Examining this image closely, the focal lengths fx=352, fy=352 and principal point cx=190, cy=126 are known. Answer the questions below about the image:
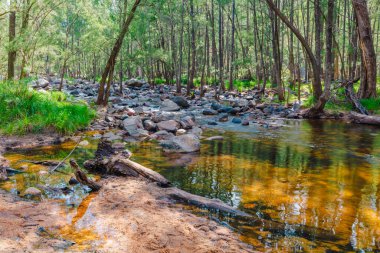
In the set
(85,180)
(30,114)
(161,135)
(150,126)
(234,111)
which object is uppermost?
(30,114)

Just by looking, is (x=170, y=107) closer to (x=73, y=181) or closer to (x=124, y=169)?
(x=124, y=169)

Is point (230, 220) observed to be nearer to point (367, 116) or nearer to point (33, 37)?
point (367, 116)

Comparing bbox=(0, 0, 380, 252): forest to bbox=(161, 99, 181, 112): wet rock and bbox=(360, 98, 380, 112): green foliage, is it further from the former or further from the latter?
A: bbox=(161, 99, 181, 112): wet rock

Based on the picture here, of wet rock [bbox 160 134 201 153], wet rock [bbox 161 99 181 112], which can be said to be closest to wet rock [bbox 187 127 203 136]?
wet rock [bbox 160 134 201 153]

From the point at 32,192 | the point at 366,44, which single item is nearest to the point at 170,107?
the point at 366,44

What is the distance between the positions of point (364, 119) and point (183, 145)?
8.76 meters

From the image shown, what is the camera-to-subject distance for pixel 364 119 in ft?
46.1

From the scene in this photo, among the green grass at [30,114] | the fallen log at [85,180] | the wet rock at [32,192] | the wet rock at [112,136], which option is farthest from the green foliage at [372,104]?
the wet rock at [32,192]

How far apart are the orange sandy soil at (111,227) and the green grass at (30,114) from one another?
529 cm

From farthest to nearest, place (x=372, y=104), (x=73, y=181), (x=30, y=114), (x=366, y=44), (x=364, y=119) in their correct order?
(x=366, y=44)
(x=372, y=104)
(x=364, y=119)
(x=30, y=114)
(x=73, y=181)

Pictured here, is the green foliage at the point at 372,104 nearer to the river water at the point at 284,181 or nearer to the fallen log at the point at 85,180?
the river water at the point at 284,181

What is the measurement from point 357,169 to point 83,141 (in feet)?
22.7

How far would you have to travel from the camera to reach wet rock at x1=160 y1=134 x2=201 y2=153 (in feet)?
29.2

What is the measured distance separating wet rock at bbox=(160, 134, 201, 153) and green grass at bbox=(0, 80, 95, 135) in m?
3.43
